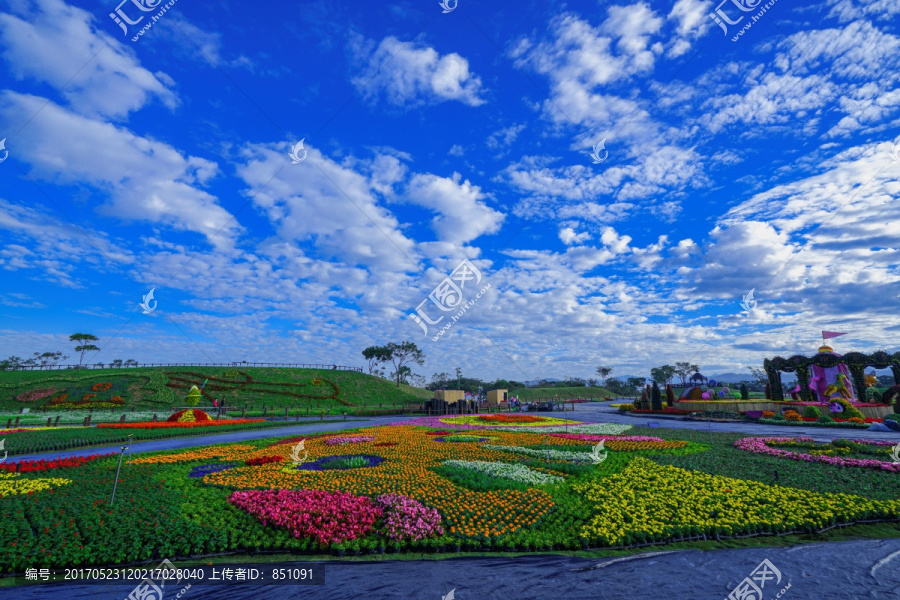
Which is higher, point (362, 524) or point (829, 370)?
point (829, 370)

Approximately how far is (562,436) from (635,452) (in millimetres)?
5213

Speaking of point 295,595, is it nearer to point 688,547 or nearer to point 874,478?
point 688,547

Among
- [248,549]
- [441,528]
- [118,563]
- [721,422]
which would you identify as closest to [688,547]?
[441,528]

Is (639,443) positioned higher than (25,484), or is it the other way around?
(25,484)

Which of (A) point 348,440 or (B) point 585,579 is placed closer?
(B) point 585,579

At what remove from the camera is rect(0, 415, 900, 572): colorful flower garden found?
21.8 ft

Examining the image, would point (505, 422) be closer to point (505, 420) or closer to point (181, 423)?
point (505, 420)

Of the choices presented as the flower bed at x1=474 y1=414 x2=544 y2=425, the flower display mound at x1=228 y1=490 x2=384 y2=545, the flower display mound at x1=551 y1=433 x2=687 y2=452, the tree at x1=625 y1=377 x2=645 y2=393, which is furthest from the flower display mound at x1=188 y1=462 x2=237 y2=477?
the tree at x1=625 y1=377 x2=645 y2=393

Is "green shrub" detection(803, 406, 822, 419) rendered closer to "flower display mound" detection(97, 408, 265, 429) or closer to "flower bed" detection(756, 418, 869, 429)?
"flower bed" detection(756, 418, 869, 429)

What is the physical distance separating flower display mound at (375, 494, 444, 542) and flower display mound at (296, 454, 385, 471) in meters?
5.15

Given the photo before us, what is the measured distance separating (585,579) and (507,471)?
20.3 ft

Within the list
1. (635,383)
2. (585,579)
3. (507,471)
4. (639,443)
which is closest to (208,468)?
(507,471)

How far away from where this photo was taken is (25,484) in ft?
34.0

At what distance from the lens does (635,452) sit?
15531 millimetres
